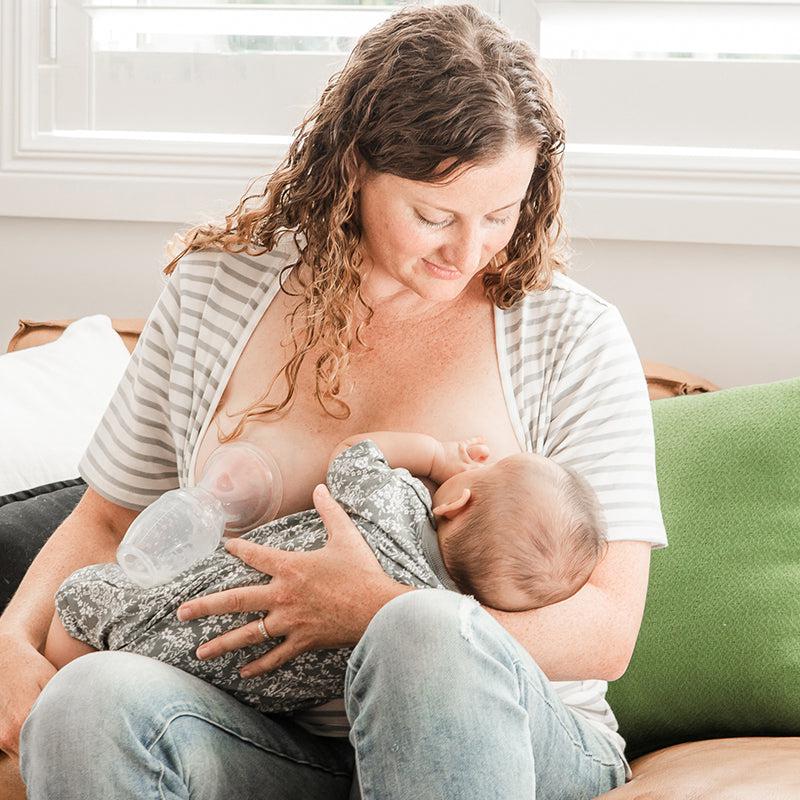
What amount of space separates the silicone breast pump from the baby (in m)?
0.03

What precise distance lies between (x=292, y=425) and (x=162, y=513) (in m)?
0.20

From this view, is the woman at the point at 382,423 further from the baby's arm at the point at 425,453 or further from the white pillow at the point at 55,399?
the white pillow at the point at 55,399

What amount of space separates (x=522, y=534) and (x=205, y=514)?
1.33 ft

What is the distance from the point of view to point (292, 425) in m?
1.49

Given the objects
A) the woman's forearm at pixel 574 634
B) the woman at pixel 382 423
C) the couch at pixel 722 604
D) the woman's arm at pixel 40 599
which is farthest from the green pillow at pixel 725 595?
the woman's arm at pixel 40 599

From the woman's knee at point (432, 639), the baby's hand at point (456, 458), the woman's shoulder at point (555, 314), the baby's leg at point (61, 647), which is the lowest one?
the baby's leg at point (61, 647)

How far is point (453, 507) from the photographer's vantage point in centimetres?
130

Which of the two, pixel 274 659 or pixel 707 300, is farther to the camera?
pixel 707 300

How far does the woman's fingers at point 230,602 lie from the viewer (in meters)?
1.26

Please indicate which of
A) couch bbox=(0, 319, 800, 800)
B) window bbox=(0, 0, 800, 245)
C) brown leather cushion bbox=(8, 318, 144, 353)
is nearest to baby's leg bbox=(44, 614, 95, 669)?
couch bbox=(0, 319, 800, 800)

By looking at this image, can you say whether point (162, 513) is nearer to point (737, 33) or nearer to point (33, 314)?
point (33, 314)

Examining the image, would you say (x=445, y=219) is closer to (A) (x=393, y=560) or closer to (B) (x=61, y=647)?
(A) (x=393, y=560)

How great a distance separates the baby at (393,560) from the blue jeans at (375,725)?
0.22 feet

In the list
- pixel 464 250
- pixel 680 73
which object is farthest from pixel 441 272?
pixel 680 73
